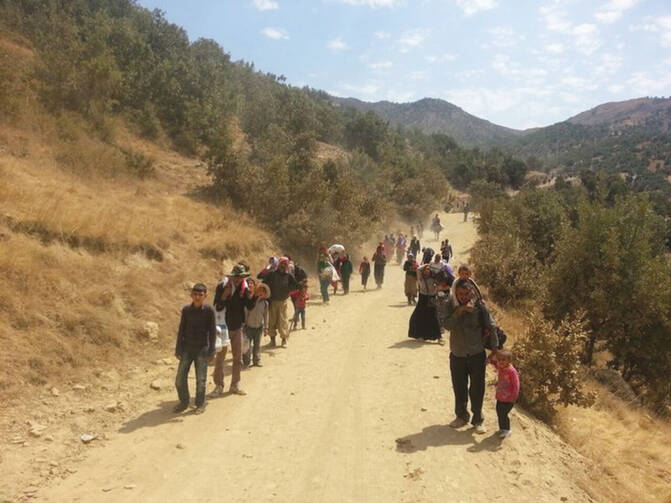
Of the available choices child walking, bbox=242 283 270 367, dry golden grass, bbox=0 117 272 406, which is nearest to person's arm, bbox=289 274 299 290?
child walking, bbox=242 283 270 367

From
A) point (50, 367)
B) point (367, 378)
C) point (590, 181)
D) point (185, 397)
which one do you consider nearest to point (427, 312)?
point (367, 378)

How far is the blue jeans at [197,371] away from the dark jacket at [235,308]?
95 centimetres

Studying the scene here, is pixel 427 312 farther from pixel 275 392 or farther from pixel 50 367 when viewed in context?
pixel 50 367

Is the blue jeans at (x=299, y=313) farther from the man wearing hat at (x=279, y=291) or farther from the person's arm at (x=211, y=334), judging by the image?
the person's arm at (x=211, y=334)

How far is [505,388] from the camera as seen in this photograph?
243 inches

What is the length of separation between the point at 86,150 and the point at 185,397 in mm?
15632

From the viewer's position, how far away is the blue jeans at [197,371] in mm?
6922

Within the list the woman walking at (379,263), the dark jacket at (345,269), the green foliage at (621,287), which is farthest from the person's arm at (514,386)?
the woman walking at (379,263)

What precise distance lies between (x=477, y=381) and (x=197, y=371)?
3.84 m

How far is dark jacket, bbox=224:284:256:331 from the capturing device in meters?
7.79

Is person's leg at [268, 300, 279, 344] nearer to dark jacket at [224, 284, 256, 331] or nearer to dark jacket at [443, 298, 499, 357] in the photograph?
dark jacket at [224, 284, 256, 331]

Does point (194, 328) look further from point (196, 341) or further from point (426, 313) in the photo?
point (426, 313)

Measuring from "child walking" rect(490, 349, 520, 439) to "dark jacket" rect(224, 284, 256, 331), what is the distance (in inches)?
154

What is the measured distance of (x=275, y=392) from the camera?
779 cm
